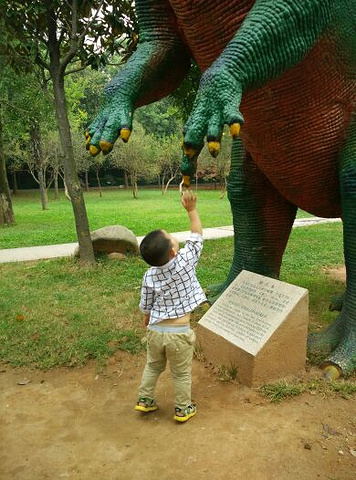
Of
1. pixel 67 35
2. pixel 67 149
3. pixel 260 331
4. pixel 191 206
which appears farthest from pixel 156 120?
pixel 191 206

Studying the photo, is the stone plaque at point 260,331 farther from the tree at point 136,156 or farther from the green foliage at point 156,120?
the green foliage at point 156,120

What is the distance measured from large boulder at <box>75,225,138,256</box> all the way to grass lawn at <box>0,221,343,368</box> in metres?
0.38

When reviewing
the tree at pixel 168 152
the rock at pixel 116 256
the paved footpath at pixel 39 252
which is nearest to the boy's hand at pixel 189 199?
the rock at pixel 116 256

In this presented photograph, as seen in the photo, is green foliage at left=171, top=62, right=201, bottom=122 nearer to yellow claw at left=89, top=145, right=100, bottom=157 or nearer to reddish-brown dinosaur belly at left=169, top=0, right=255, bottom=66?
reddish-brown dinosaur belly at left=169, top=0, right=255, bottom=66

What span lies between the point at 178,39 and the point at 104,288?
3.35 metres

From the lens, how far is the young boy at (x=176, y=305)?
2518 mm

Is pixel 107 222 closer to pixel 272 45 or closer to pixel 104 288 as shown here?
pixel 104 288

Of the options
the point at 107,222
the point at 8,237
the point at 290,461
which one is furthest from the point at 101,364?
the point at 107,222

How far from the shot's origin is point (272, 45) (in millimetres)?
2242

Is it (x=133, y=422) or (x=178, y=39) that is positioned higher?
(x=178, y=39)

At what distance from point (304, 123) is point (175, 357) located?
1.62 metres

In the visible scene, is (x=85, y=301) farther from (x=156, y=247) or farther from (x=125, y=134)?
(x=125, y=134)

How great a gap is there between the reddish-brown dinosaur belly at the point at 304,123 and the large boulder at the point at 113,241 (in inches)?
177

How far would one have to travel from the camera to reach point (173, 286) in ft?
8.31
